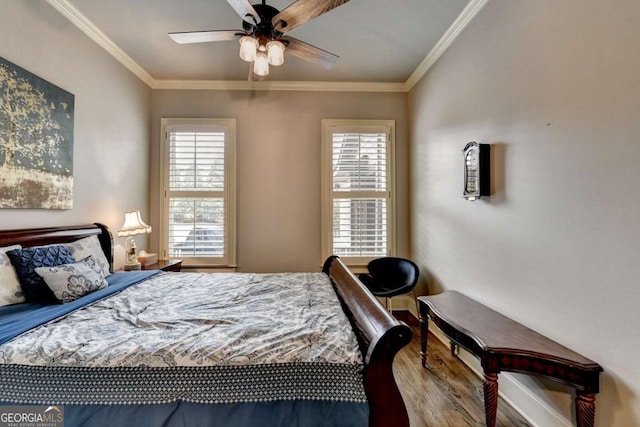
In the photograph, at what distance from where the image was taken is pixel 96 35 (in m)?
2.73

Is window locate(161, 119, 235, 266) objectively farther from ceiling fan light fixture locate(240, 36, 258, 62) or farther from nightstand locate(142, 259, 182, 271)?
ceiling fan light fixture locate(240, 36, 258, 62)

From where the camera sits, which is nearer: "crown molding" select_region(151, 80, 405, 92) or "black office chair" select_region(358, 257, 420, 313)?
"black office chair" select_region(358, 257, 420, 313)

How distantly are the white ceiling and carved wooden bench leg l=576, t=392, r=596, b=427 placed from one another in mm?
2663

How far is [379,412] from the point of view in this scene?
1124 millimetres

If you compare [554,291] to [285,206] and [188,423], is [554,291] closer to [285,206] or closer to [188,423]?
[188,423]

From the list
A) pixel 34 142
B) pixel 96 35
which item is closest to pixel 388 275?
pixel 34 142

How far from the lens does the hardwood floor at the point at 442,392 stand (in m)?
1.81

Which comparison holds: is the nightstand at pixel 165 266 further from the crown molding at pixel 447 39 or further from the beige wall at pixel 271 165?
the crown molding at pixel 447 39

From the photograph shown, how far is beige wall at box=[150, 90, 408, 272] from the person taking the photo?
3.78m

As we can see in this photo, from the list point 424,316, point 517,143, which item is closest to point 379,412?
point 424,316

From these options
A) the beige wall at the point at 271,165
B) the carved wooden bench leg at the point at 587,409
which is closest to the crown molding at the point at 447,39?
the beige wall at the point at 271,165

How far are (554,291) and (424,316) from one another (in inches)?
37.9

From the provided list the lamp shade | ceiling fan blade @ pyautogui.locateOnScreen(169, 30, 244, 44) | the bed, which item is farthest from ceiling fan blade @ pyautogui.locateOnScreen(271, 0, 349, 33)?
the lamp shade

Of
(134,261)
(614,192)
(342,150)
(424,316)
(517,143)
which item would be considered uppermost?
(342,150)
